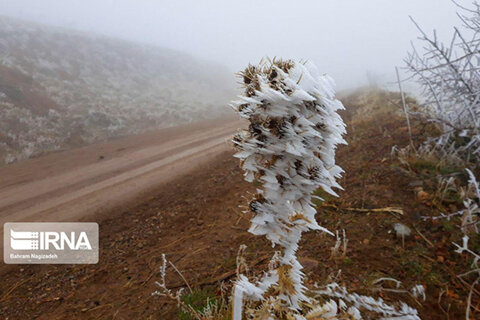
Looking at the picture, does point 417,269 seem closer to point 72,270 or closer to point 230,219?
point 230,219

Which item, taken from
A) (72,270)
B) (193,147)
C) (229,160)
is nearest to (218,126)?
(193,147)

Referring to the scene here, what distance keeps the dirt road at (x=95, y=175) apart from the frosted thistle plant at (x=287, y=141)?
5.71 metres

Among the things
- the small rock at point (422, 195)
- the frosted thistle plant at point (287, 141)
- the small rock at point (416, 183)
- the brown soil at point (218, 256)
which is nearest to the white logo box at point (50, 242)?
the brown soil at point (218, 256)

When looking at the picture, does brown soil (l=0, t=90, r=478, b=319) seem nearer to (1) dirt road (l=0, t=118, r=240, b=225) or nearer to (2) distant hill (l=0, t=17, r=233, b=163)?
(1) dirt road (l=0, t=118, r=240, b=225)

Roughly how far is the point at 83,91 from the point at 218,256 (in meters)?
18.1

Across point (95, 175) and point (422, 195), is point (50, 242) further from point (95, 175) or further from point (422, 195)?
point (422, 195)

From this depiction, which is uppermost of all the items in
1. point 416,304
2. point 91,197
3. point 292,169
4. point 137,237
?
point 292,169

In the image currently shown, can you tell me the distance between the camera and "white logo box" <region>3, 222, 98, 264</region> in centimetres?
480

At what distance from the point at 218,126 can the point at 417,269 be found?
13098 mm

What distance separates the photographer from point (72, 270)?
4473 mm

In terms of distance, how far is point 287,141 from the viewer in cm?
144

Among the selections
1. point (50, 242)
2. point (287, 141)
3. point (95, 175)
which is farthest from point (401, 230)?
point (95, 175)

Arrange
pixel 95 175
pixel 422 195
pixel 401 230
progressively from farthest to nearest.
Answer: pixel 95 175 < pixel 422 195 < pixel 401 230

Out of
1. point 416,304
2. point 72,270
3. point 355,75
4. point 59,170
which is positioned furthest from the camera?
point 355,75
